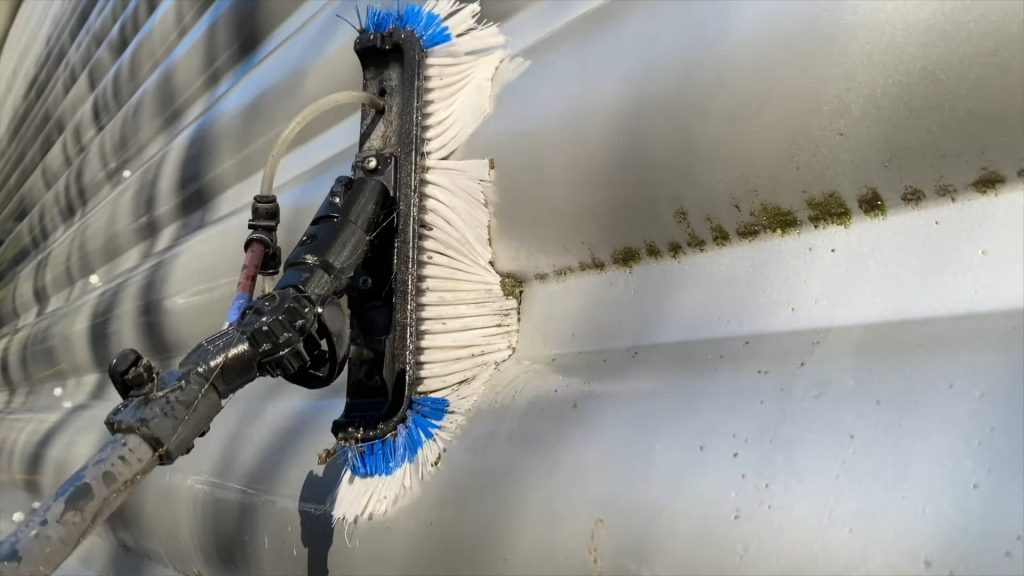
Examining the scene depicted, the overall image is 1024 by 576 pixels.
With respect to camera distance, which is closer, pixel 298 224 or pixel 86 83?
pixel 298 224

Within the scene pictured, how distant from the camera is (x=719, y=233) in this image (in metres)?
0.58

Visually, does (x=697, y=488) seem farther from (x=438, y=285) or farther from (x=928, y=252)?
(x=438, y=285)

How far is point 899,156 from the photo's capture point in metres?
0.49

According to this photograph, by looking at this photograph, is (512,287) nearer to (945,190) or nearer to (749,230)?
(749,230)

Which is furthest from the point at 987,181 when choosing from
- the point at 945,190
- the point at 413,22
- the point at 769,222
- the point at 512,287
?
the point at 413,22

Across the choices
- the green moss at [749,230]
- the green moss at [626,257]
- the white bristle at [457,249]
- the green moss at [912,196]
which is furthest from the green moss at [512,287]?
the green moss at [912,196]

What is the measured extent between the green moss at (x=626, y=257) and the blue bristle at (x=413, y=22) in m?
0.26

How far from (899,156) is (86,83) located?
6.68 feet

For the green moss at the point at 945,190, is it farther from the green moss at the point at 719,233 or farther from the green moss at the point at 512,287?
the green moss at the point at 512,287

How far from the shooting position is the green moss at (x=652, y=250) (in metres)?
0.62

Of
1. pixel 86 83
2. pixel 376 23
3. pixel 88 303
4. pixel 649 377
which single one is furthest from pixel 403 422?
pixel 86 83

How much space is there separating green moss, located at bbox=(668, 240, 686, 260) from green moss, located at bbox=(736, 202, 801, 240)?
0.05 m

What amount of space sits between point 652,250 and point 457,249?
19 cm

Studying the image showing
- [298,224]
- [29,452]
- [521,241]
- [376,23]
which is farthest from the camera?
[29,452]
